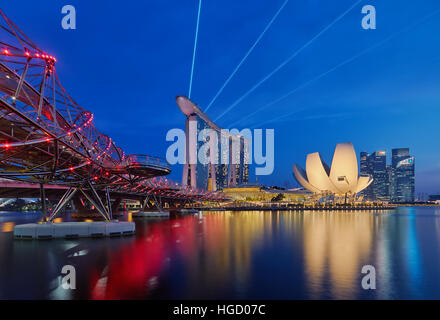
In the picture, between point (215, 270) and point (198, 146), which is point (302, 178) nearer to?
point (198, 146)

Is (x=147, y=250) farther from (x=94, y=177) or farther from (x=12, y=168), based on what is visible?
(x=12, y=168)

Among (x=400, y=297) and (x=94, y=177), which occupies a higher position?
(x=94, y=177)

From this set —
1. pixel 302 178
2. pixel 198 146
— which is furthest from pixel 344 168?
pixel 198 146

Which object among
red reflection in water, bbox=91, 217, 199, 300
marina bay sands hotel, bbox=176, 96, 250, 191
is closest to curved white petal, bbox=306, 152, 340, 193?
marina bay sands hotel, bbox=176, 96, 250, 191

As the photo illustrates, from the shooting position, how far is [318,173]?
108312mm

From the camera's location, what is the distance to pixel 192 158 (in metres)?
126

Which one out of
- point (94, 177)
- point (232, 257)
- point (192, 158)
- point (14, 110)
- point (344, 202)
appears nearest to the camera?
point (14, 110)

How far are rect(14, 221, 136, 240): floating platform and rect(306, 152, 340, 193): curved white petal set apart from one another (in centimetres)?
9392

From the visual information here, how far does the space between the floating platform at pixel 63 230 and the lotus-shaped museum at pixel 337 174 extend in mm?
89356

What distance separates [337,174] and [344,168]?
3429 mm

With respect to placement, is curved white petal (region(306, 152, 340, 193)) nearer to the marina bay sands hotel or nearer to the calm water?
the marina bay sands hotel

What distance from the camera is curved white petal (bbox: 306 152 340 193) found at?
351 feet

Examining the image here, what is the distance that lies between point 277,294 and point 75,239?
55.5 ft

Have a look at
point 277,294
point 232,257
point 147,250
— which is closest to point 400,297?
point 277,294
